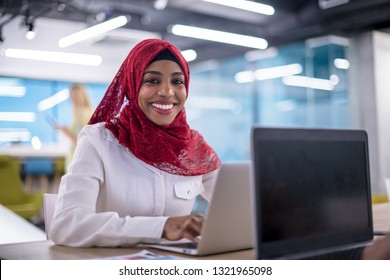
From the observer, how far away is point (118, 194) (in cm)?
152

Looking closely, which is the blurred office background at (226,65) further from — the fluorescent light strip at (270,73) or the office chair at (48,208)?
the office chair at (48,208)

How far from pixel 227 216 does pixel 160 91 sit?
0.70 metres

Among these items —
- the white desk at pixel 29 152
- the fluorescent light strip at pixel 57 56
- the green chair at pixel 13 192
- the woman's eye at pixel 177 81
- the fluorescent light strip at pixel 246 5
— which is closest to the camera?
the woman's eye at pixel 177 81

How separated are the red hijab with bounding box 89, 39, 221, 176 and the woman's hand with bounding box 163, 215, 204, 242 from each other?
372 mm

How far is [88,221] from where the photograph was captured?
126 centimetres

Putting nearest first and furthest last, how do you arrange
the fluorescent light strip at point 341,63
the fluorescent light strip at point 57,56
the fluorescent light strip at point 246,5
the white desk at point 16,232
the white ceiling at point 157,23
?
1. the white desk at point 16,232
2. the fluorescent light strip at point 246,5
3. the white ceiling at point 157,23
4. the fluorescent light strip at point 341,63
5. the fluorescent light strip at point 57,56

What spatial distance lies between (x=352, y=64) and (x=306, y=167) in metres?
6.13

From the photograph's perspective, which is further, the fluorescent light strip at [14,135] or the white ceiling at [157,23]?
the fluorescent light strip at [14,135]

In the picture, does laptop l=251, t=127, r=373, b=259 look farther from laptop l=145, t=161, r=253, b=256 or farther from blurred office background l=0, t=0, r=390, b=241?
blurred office background l=0, t=0, r=390, b=241

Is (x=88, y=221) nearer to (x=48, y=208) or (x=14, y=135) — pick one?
(x=48, y=208)

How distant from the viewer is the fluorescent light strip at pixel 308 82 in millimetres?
7324

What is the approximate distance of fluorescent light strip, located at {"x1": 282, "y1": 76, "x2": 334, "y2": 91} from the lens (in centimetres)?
732

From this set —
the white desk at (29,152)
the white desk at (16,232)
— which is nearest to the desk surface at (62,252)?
the white desk at (16,232)
